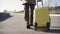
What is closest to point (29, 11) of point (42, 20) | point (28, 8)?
point (28, 8)

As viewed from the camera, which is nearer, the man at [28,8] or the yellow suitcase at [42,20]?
the yellow suitcase at [42,20]

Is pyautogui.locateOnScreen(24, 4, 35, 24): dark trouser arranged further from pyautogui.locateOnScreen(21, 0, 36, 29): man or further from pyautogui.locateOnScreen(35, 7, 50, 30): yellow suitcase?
pyautogui.locateOnScreen(35, 7, 50, 30): yellow suitcase

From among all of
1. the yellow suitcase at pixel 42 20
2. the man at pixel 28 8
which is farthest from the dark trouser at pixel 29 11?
the yellow suitcase at pixel 42 20

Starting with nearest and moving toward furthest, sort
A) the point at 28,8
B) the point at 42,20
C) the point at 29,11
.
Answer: the point at 42,20, the point at 28,8, the point at 29,11

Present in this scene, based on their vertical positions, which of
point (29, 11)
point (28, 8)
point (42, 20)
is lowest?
point (42, 20)

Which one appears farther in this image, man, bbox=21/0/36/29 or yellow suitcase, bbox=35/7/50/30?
man, bbox=21/0/36/29

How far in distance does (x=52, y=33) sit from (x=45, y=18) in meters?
1.67

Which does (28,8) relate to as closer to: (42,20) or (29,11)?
(29,11)

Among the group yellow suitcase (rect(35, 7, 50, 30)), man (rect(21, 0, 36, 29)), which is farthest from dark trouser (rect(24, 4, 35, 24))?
yellow suitcase (rect(35, 7, 50, 30))

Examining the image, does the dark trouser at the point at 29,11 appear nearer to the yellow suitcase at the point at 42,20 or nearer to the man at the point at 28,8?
the man at the point at 28,8

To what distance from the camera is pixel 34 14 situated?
1356 cm

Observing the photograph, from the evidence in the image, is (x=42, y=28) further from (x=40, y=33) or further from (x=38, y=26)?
(x=40, y=33)

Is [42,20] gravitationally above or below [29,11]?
below

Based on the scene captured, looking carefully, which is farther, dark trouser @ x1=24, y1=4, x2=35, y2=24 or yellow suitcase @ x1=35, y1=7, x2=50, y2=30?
dark trouser @ x1=24, y1=4, x2=35, y2=24
